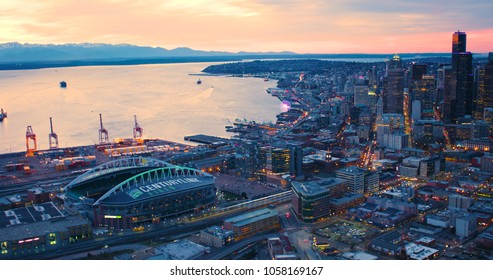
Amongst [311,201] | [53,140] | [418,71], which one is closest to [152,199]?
[311,201]

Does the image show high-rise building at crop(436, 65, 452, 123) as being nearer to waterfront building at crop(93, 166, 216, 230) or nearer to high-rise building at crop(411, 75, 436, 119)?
high-rise building at crop(411, 75, 436, 119)

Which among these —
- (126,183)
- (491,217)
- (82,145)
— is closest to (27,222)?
(126,183)

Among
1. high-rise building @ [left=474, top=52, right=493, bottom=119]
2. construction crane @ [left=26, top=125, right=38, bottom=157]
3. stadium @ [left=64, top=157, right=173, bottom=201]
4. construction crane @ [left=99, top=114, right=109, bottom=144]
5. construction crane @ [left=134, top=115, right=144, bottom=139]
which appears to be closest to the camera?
stadium @ [left=64, top=157, right=173, bottom=201]

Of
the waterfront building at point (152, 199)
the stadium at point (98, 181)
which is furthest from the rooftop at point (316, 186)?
the stadium at point (98, 181)

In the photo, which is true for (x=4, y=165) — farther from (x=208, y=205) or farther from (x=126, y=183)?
(x=208, y=205)

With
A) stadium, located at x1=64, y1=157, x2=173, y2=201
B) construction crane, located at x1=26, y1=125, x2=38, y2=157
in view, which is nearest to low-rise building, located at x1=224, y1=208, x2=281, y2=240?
stadium, located at x1=64, y1=157, x2=173, y2=201

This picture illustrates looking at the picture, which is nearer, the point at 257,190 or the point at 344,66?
the point at 257,190
